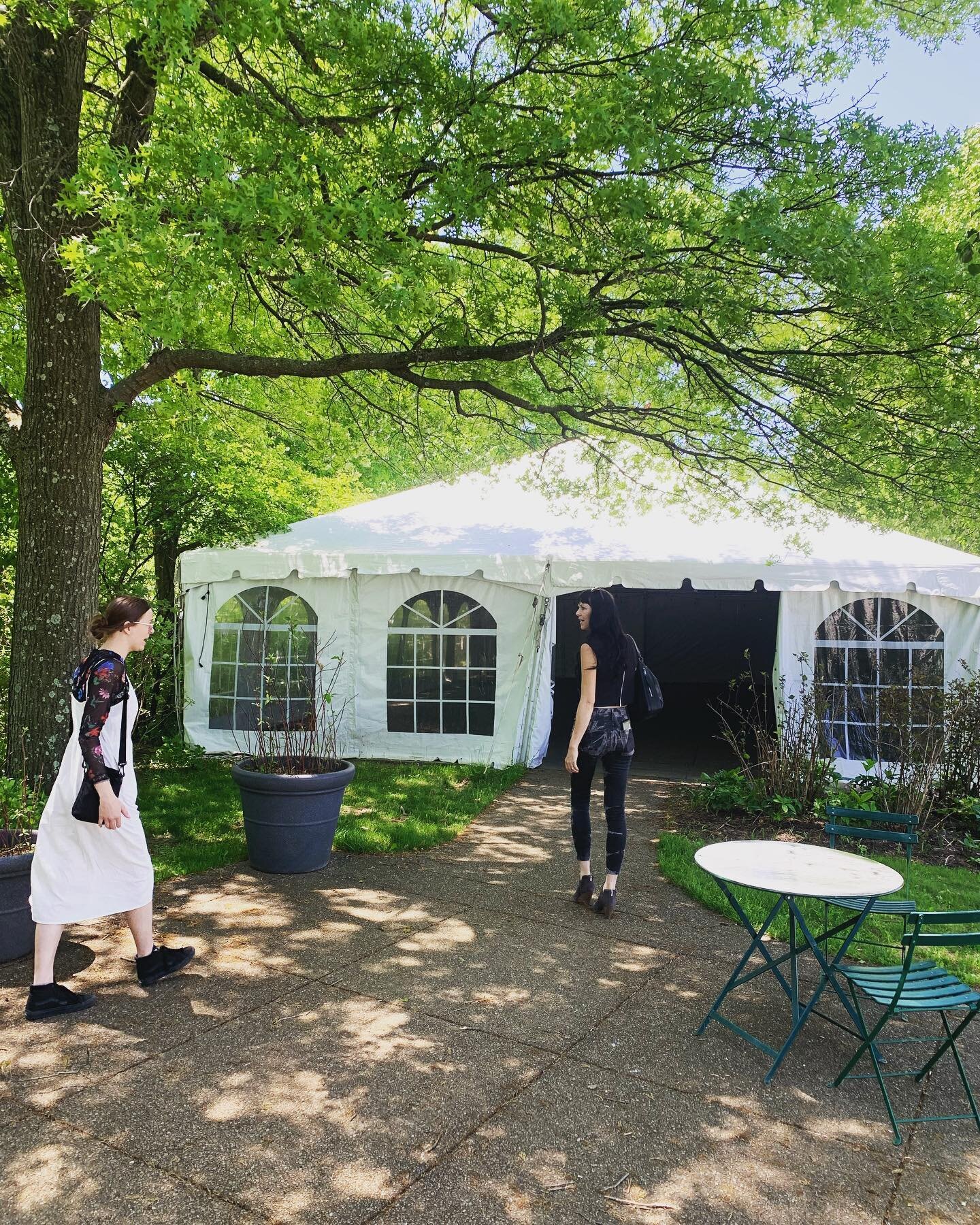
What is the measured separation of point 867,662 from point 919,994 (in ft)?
20.7

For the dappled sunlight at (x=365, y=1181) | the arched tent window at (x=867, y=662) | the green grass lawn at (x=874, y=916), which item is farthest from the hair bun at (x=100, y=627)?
the arched tent window at (x=867, y=662)

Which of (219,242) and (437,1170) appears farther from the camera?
(219,242)

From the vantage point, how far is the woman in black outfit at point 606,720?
4.83 metres

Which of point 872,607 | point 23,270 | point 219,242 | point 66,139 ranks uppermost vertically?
point 66,139

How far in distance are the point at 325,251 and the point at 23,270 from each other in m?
2.15

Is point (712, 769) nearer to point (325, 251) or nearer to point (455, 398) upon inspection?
point (455, 398)

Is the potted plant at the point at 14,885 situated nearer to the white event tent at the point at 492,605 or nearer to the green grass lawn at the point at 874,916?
the green grass lawn at the point at 874,916

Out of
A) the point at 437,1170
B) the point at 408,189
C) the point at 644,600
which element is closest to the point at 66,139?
the point at 408,189

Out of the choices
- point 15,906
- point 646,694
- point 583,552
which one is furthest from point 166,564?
point 646,694

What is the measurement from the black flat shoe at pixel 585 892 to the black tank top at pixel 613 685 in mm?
1112

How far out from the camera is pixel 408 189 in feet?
18.4

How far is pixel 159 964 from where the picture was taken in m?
3.90

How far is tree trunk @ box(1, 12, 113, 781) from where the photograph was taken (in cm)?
575

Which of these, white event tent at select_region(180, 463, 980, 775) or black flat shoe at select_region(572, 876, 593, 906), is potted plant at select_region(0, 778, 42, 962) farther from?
white event tent at select_region(180, 463, 980, 775)
